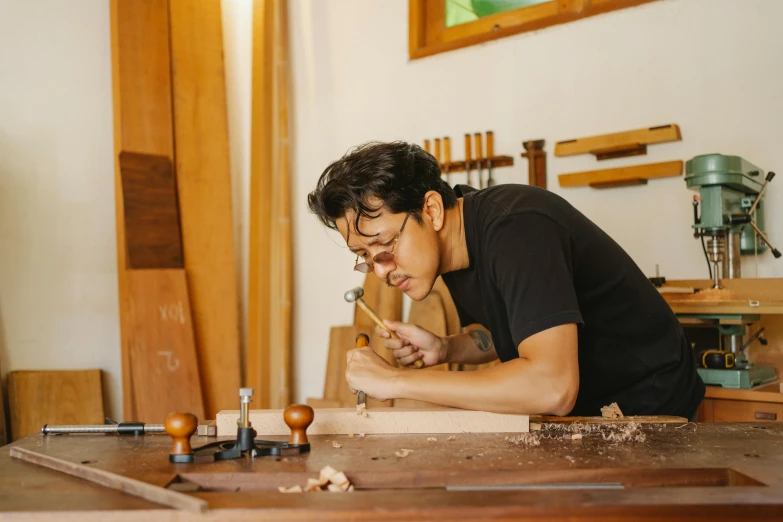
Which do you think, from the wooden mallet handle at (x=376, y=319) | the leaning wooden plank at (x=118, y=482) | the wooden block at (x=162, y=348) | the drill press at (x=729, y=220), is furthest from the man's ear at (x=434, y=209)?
the wooden block at (x=162, y=348)

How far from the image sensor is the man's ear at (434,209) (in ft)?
6.52

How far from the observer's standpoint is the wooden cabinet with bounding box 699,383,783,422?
2512 mm

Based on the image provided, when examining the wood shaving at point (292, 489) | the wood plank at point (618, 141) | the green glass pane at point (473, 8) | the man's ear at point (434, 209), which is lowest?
the wood shaving at point (292, 489)

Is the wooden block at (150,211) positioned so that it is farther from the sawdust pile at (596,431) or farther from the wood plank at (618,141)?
the sawdust pile at (596,431)

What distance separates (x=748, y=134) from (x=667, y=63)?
0.53 metres

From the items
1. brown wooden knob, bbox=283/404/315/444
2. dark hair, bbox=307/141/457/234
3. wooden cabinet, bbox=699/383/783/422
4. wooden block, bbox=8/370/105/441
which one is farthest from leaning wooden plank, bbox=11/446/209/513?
wooden cabinet, bbox=699/383/783/422

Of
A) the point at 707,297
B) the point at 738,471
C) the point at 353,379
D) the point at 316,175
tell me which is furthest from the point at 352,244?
the point at 316,175

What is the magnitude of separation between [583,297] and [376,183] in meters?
0.63

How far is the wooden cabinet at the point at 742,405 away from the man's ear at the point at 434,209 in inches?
53.0

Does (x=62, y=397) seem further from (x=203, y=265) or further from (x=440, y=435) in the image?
(x=440, y=435)

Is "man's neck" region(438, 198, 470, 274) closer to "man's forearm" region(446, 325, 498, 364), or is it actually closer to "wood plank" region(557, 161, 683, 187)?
"man's forearm" region(446, 325, 498, 364)

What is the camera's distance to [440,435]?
5.41ft

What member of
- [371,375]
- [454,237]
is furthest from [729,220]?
[371,375]

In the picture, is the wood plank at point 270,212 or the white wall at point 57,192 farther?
the wood plank at point 270,212
